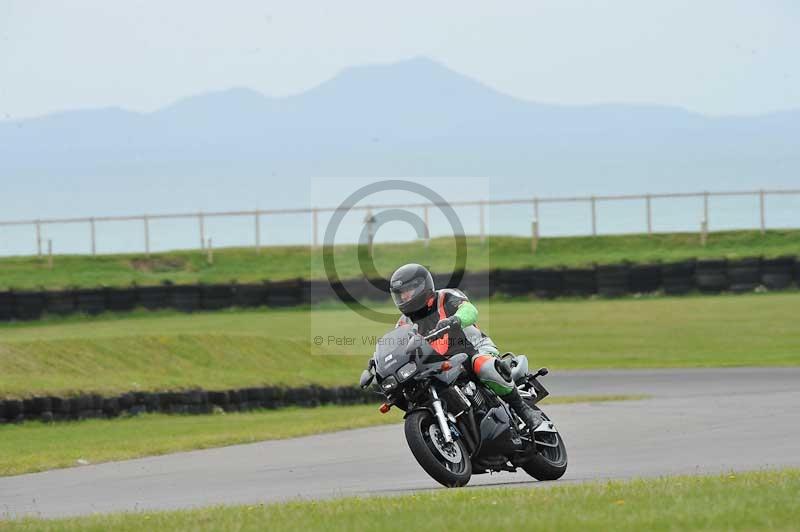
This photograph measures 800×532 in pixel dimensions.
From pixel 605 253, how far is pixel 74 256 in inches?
682

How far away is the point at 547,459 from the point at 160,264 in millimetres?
40243

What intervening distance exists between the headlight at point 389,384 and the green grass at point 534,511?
92 cm

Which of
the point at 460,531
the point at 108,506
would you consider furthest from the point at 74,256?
the point at 460,531

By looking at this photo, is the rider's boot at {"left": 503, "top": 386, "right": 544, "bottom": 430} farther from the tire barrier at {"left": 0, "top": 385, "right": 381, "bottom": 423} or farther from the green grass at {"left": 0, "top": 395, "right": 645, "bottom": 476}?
the tire barrier at {"left": 0, "top": 385, "right": 381, "bottom": 423}

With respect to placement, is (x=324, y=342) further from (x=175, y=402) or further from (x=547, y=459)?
(x=547, y=459)

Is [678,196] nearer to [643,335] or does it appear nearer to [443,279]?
[443,279]

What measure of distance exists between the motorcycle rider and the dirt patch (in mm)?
39476

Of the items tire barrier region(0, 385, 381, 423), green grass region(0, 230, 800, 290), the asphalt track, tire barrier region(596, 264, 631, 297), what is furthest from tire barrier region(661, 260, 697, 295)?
the asphalt track

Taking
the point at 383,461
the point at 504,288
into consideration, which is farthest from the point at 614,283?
the point at 383,461

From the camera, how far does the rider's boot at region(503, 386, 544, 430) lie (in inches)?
451

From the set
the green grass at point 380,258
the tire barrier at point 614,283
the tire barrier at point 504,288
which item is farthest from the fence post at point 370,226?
the tire barrier at point 614,283

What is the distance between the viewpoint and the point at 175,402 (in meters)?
21.6

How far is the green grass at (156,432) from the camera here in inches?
616

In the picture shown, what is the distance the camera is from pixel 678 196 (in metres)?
49.1
